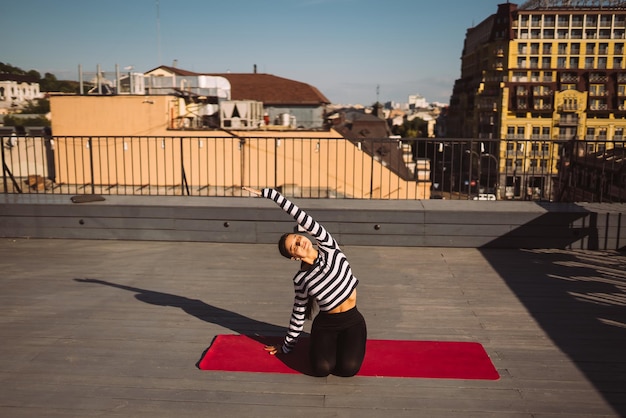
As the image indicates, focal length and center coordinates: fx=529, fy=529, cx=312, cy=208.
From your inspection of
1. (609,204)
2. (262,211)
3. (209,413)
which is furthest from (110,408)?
(609,204)

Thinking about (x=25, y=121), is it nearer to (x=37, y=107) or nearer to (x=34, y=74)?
(x=37, y=107)

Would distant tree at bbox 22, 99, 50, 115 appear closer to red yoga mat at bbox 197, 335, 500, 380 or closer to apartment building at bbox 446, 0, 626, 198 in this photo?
apartment building at bbox 446, 0, 626, 198

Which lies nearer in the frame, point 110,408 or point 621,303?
point 110,408

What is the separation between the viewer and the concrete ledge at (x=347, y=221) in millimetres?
7703

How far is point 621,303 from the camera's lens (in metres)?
5.54

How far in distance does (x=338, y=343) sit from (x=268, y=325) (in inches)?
51.4

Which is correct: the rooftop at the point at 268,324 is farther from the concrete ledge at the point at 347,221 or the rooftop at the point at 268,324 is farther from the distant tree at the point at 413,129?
the distant tree at the point at 413,129

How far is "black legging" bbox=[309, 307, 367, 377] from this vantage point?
12.5 ft

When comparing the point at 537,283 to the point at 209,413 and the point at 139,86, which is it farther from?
the point at 139,86

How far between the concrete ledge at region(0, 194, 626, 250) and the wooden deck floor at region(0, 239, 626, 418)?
22 cm

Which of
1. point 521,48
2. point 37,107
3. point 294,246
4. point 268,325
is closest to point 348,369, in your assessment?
point 294,246

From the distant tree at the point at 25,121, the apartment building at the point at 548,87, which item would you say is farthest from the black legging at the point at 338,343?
the distant tree at the point at 25,121

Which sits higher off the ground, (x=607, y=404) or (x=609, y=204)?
(x=609, y=204)

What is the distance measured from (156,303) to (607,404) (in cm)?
420
